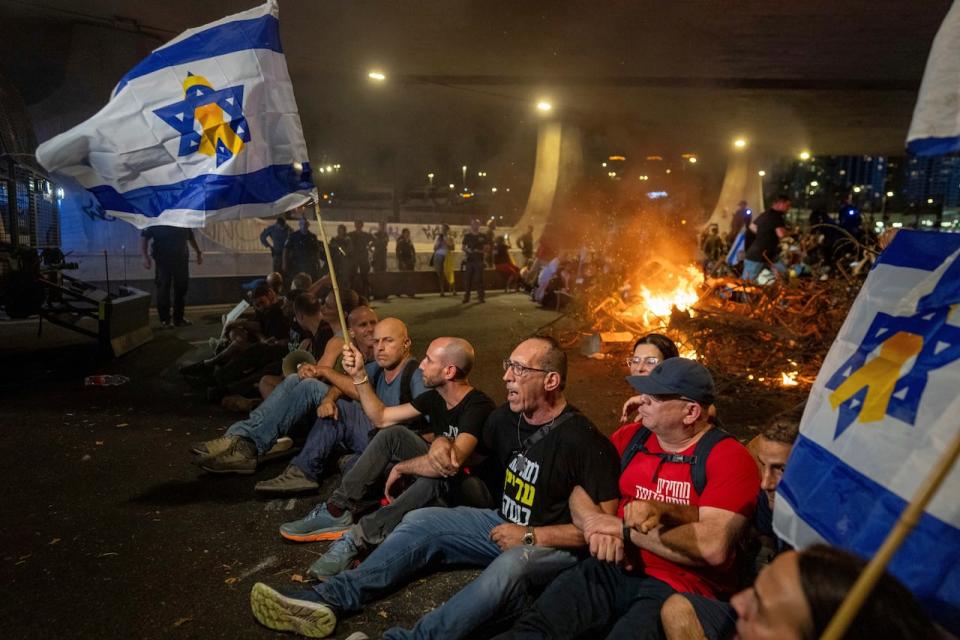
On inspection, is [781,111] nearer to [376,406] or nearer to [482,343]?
[482,343]

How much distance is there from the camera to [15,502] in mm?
4180

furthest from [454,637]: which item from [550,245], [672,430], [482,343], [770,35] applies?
[550,245]

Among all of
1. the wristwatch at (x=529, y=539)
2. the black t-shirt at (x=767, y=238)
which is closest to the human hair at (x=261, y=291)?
the wristwatch at (x=529, y=539)

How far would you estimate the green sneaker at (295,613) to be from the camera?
2.80 meters

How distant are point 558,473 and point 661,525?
0.55 m

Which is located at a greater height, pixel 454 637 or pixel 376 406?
pixel 376 406

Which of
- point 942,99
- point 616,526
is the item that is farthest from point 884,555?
point 616,526

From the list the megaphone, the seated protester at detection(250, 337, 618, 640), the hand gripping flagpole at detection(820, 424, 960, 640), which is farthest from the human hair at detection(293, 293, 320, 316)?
the hand gripping flagpole at detection(820, 424, 960, 640)

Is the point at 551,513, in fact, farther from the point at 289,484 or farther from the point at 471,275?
the point at 471,275

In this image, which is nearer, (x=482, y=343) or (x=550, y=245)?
(x=482, y=343)

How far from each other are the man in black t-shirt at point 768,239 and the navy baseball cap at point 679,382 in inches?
309

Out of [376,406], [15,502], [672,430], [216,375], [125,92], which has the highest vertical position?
[125,92]

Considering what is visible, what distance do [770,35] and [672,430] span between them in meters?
11.0

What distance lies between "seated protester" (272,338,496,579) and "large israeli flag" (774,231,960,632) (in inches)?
72.6
